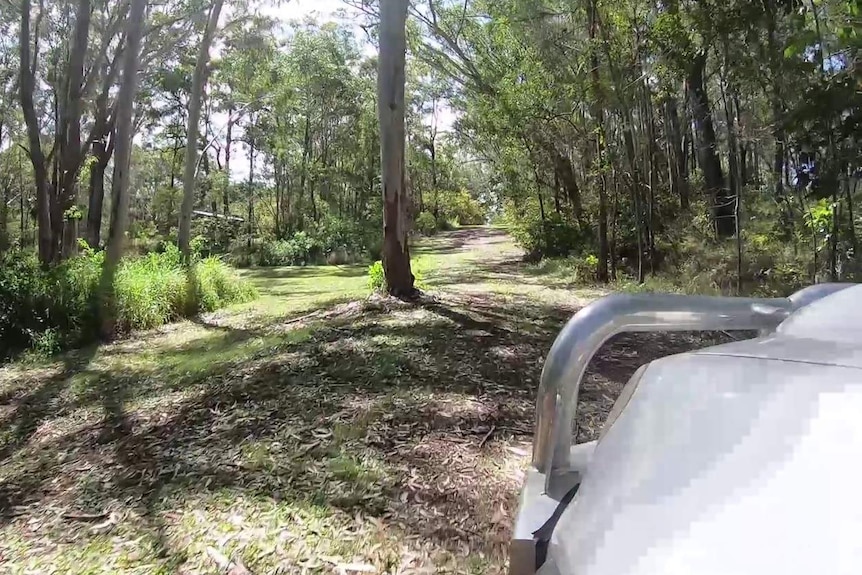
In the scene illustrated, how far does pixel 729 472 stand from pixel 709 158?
1351cm

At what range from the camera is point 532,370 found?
17.0 ft

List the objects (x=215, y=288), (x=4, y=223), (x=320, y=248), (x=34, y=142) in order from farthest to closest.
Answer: (x=4, y=223) < (x=320, y=248) < (x=34, y=142) < (x=215, y=288)

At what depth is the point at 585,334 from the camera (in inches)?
48.6

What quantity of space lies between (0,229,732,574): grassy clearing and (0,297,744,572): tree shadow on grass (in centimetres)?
1

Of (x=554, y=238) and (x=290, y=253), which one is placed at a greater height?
(x=554, y=238)

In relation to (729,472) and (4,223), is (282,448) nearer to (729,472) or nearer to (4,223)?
(729,472)

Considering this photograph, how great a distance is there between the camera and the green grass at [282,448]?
2771 millimetres

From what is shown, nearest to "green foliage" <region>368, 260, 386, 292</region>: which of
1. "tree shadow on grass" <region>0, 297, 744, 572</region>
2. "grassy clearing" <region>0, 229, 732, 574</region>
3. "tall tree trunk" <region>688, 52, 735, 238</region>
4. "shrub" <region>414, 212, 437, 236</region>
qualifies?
"grassy clearing" <region>0, 229, 732, 574</region>

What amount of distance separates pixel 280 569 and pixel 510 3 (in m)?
11.8

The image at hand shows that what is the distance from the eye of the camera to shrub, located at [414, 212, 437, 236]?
36906 millimetres

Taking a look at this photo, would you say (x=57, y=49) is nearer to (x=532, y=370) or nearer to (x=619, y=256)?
(x=619, y=256)

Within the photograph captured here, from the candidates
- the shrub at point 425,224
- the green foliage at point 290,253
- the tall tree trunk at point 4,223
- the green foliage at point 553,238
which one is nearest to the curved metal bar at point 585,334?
the green foliage at point 553,238

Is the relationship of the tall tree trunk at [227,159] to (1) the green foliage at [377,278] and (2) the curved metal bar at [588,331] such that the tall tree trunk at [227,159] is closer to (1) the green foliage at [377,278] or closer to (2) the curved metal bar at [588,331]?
(1) the green foliage at [377,278]

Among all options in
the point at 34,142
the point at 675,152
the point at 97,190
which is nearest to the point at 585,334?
the point at 34,142
